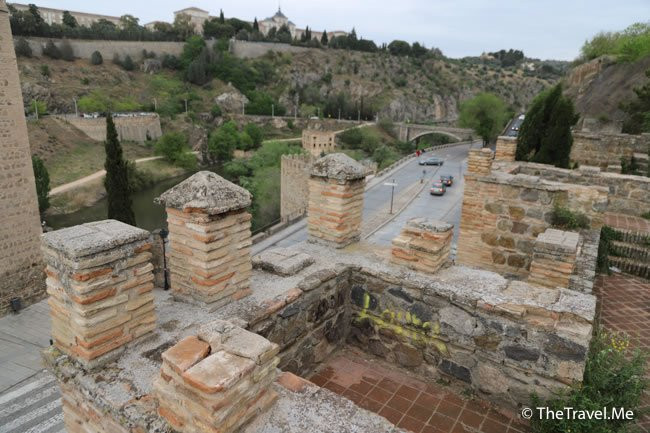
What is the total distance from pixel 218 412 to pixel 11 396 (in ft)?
32.7

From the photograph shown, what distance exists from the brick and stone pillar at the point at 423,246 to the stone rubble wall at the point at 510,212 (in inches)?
75.2

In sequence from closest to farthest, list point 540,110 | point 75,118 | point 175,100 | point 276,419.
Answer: point 276,419, point 540,110, point 75,118, point 175,100

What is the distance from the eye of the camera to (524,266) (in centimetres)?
582

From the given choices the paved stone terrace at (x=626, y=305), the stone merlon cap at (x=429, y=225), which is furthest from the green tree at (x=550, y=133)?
the stone merlon cap at (x=429, y=225)

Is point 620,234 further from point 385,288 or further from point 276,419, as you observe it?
point 276,419

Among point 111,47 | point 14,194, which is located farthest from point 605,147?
point 111,47

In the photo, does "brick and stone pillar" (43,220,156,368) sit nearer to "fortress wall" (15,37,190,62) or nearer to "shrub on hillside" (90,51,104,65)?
"fortress wall" (15,37,190,62)

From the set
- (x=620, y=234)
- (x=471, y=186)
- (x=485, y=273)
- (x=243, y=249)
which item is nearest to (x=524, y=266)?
(x=471, y=186)

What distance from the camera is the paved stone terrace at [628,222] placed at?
7.39 meters

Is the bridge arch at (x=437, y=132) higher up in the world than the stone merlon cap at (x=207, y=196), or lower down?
lower down

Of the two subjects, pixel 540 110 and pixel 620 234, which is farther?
pixel 540 110

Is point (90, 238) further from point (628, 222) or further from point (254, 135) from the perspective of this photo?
point (254, 135)

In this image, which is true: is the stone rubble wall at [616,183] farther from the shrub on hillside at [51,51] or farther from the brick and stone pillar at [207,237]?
the shrub on hillside at [51,51]

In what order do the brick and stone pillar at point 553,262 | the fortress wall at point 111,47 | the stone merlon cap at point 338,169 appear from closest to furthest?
the brick and stone pillar at point 553,262
the stone merlon cap at point 338,169
the fortress wall at point 111,47
